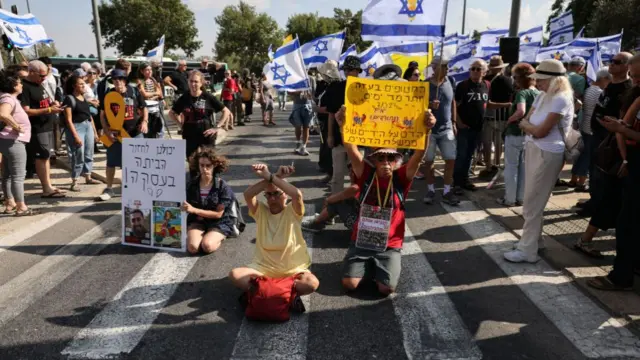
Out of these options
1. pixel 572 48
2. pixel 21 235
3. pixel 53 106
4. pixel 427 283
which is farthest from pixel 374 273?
pixel 572 48

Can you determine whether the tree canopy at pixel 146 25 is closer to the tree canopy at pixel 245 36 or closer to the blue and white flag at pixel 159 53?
the tree canopy at pixel 245 36

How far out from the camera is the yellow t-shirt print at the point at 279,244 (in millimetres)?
3990

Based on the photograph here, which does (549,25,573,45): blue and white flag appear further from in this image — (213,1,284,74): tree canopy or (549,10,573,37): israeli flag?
(213,1,284,74): tree canopy

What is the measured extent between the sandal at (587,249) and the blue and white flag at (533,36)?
980cm

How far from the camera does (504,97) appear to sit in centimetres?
763

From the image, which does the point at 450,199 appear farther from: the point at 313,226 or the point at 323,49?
the point at 323,49

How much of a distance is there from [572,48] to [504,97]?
5.95 m

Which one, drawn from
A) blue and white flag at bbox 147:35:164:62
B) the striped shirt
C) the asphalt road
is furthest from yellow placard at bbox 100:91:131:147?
the striped shirt

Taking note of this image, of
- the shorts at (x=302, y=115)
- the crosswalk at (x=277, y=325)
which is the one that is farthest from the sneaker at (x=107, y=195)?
the shorts at (x=302, y=115)

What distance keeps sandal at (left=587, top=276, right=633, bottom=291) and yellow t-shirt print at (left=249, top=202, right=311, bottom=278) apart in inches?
99.4

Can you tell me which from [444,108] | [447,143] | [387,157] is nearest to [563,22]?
[444,108]

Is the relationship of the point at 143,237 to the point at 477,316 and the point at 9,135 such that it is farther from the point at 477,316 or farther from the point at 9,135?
the point at 477,316

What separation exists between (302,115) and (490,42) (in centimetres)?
588

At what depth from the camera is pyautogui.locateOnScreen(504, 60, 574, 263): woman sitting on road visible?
4.39 m
